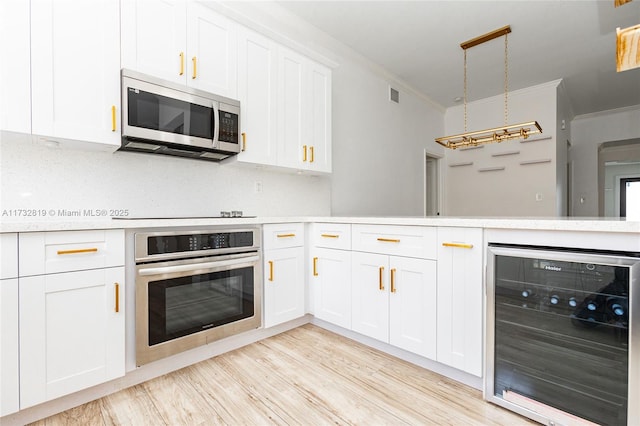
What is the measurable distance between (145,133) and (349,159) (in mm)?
2320

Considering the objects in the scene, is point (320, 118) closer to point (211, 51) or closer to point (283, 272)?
point (211, 51)

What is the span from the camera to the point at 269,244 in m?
2.42

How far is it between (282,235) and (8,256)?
1556 mm

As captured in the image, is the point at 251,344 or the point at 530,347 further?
the point at 251,344

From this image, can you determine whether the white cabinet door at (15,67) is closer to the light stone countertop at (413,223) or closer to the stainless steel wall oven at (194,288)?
the light stone countertop at (413,223)

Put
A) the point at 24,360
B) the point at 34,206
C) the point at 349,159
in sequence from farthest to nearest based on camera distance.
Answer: the point at 349,159
the point at 34,206
the point at 24,360

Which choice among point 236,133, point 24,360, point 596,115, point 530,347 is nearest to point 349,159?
point 236,133

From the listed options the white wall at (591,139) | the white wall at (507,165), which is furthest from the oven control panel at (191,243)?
the white wall at (591,139)

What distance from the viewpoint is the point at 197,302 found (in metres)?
1.99

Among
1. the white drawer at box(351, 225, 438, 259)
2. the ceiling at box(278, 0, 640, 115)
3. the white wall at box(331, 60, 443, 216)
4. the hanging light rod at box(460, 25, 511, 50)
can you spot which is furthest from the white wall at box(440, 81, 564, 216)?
the white drawer at box(351, 225, 438, 259)

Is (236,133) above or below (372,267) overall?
above

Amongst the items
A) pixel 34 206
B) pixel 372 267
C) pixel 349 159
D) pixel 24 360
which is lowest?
pixel 24 360

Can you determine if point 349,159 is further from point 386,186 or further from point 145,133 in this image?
point 145,133

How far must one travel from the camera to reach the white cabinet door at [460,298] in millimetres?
1727
